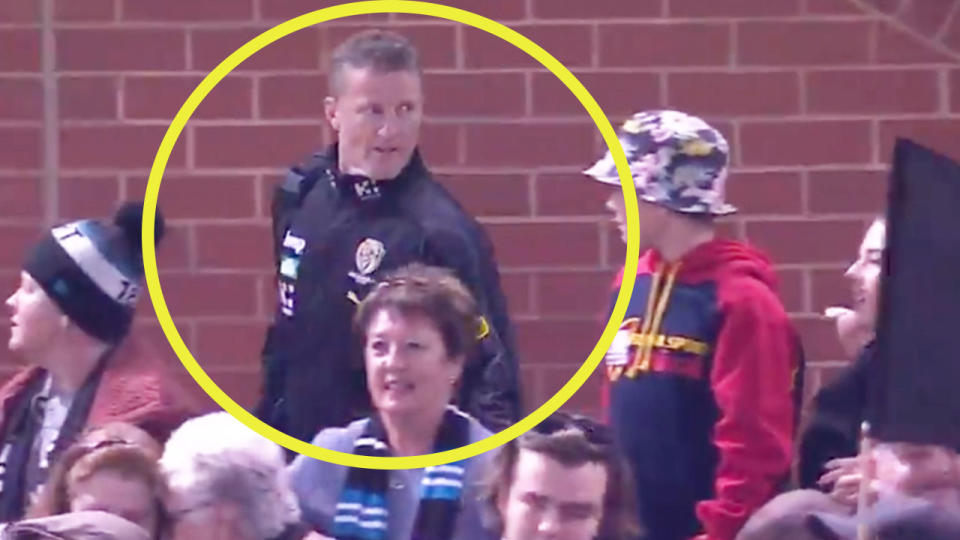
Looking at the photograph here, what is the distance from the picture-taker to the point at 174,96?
15.7 ft

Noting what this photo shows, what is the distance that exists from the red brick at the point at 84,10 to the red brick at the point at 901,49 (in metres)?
1.58

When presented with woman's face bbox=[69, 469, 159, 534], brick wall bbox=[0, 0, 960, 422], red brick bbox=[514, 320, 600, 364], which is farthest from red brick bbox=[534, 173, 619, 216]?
woman's face bbox=[69, 469, 159, 534]

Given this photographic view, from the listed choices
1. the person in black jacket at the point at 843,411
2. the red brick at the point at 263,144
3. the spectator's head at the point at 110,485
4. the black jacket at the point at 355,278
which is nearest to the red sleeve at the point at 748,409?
the person in black jacket at the point at 843,411

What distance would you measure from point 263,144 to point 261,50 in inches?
7.6

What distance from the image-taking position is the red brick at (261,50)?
4777 mm

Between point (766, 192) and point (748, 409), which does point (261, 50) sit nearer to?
point (766, 192)

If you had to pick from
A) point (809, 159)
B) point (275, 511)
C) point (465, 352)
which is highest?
point (809, 159)

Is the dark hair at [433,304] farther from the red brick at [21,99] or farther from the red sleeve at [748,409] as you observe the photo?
the red brick at [21,99]

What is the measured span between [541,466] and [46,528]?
→ 0.76 m

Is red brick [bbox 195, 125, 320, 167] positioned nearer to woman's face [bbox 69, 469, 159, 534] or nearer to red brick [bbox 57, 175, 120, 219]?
red brick [bbox 57, 175, 120, 219]

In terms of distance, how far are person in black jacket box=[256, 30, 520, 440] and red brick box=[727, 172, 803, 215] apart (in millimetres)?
914

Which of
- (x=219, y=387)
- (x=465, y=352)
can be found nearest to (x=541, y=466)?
(x=465, y=352)

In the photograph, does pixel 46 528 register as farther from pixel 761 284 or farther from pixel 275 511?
pixel 761 284

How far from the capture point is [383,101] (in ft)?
12.8
